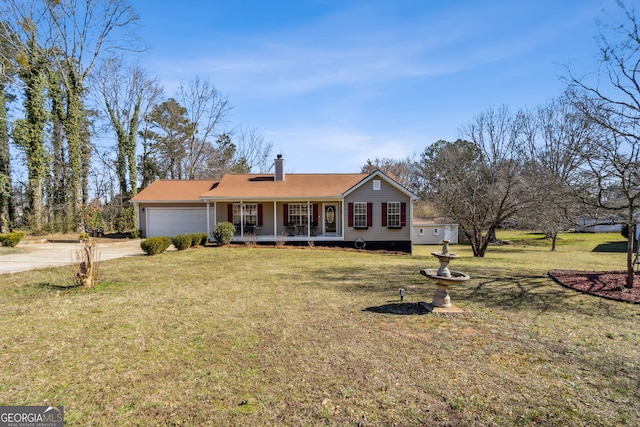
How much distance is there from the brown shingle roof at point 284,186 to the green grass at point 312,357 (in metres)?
11.0

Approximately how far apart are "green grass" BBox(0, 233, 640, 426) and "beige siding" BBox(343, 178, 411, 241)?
428 inches

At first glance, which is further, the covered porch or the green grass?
the covered porch

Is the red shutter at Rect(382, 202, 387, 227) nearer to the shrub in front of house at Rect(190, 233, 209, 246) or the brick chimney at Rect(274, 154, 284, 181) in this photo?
the brick chimney at Rect(274, 154, 284, 181)

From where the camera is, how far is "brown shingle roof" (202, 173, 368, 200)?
1856cm

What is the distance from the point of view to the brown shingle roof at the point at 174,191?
20.6 meters

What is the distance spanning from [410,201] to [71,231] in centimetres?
2385

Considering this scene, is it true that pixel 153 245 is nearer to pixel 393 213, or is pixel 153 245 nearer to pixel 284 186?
pixel 284 186

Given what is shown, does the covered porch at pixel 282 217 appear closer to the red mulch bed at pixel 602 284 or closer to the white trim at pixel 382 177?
the white trim at pixel 382 177

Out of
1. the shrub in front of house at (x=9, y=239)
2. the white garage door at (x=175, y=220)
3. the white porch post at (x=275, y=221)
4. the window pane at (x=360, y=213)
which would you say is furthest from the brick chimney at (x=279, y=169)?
the shrub in front of house at (x=9, y=239)

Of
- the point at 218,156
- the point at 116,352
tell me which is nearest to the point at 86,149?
the point at 218,156

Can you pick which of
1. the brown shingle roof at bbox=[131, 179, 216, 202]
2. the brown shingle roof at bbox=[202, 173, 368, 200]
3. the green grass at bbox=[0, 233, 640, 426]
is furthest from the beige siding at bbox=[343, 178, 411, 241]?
the green grass at bbox=[0, 233, 640, 426]

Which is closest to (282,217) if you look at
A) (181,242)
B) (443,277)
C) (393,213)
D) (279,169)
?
(279,169)

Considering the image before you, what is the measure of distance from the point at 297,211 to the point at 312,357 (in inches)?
610

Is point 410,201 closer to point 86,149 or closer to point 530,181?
point 530,181
